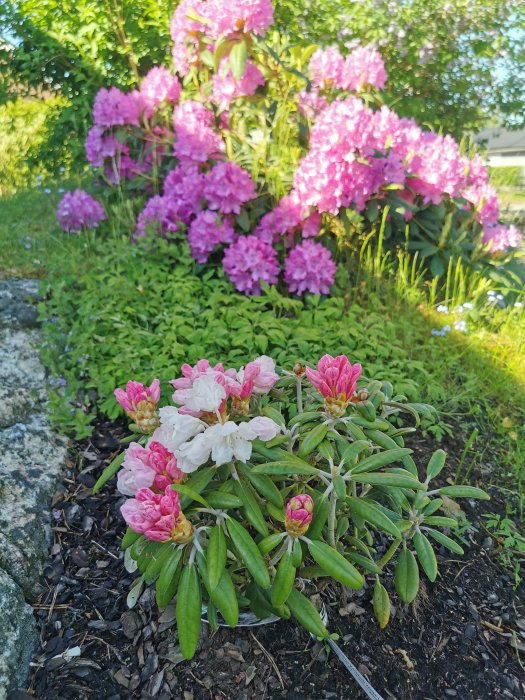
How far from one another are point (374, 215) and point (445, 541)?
2016mm

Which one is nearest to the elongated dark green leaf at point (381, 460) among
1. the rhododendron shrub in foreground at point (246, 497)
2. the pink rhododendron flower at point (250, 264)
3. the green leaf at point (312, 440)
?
the rhododendron shrub in foreground at point (246, 497)

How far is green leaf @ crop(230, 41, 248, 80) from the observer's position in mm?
2836

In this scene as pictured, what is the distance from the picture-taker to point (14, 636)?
155 cm

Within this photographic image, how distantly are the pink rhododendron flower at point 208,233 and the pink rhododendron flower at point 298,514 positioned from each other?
2.04 m

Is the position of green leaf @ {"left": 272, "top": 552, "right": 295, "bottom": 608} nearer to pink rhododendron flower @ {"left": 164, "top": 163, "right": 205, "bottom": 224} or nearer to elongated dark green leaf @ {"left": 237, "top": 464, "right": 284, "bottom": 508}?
elongated dark green leaf @ {"left": 237, "top": 464, "right": 284, "bottom": 508}

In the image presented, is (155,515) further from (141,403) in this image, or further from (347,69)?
(347,69)

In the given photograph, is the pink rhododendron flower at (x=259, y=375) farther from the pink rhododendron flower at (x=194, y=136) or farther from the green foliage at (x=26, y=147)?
the green foliage at (x=26, y=147)

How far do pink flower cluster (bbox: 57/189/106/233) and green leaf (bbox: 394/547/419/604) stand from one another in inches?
114

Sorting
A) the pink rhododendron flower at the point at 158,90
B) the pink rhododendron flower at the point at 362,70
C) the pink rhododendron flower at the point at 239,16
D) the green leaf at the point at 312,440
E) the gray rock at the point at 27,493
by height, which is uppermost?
the pink rhododendron flower at the point at 239,16

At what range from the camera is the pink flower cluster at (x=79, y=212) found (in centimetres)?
362

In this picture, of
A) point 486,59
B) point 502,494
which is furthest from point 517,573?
point 486,59

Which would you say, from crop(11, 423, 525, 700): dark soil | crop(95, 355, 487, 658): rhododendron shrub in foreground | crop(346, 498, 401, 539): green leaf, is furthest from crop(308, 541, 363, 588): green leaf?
crop(11, 423, 525, 700): dark soil

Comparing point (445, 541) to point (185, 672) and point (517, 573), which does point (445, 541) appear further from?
point (185, 672)

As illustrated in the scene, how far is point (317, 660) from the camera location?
5.00 feet
